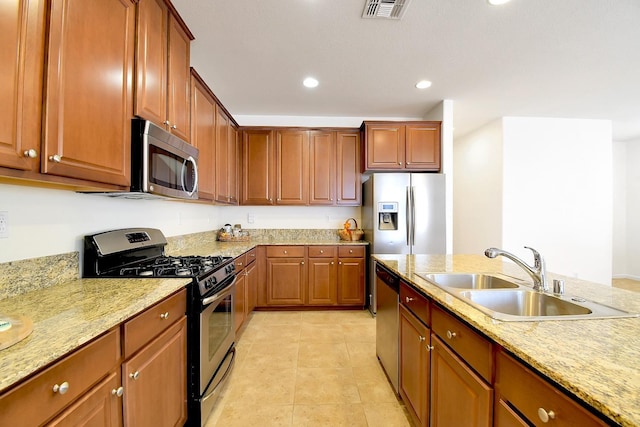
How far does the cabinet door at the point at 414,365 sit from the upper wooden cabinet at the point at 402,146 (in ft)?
7.16

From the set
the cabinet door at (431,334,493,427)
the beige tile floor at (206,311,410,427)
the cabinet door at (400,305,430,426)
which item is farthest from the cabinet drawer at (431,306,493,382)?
the beige tile floor at (206,311,410,427)

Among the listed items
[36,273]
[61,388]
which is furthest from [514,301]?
[36,273]

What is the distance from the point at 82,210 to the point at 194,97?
123 centimetres

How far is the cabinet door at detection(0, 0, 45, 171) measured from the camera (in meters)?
0.85

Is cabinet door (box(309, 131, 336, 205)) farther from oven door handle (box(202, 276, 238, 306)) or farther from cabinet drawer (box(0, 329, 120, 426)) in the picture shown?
cabinet drawer (box(0, 329, 120, 426))

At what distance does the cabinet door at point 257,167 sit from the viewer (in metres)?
3.59

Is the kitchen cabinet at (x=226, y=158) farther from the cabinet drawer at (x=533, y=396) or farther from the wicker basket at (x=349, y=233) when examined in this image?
the cabinet drawer at (x=533, y=396)

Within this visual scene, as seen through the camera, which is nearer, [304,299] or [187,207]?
[187,207]

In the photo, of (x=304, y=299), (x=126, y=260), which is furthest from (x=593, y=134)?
(x=126, y=260)

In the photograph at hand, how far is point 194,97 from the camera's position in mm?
2266

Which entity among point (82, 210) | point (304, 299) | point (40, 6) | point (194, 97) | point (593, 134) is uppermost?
point (593, 134)

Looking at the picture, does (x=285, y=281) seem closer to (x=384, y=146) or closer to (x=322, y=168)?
(x=322, y=168)

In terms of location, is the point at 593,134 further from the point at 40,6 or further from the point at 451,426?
the point at 40,6

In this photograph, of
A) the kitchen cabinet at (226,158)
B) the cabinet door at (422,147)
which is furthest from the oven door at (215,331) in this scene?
the cabinet door at (422,147)
